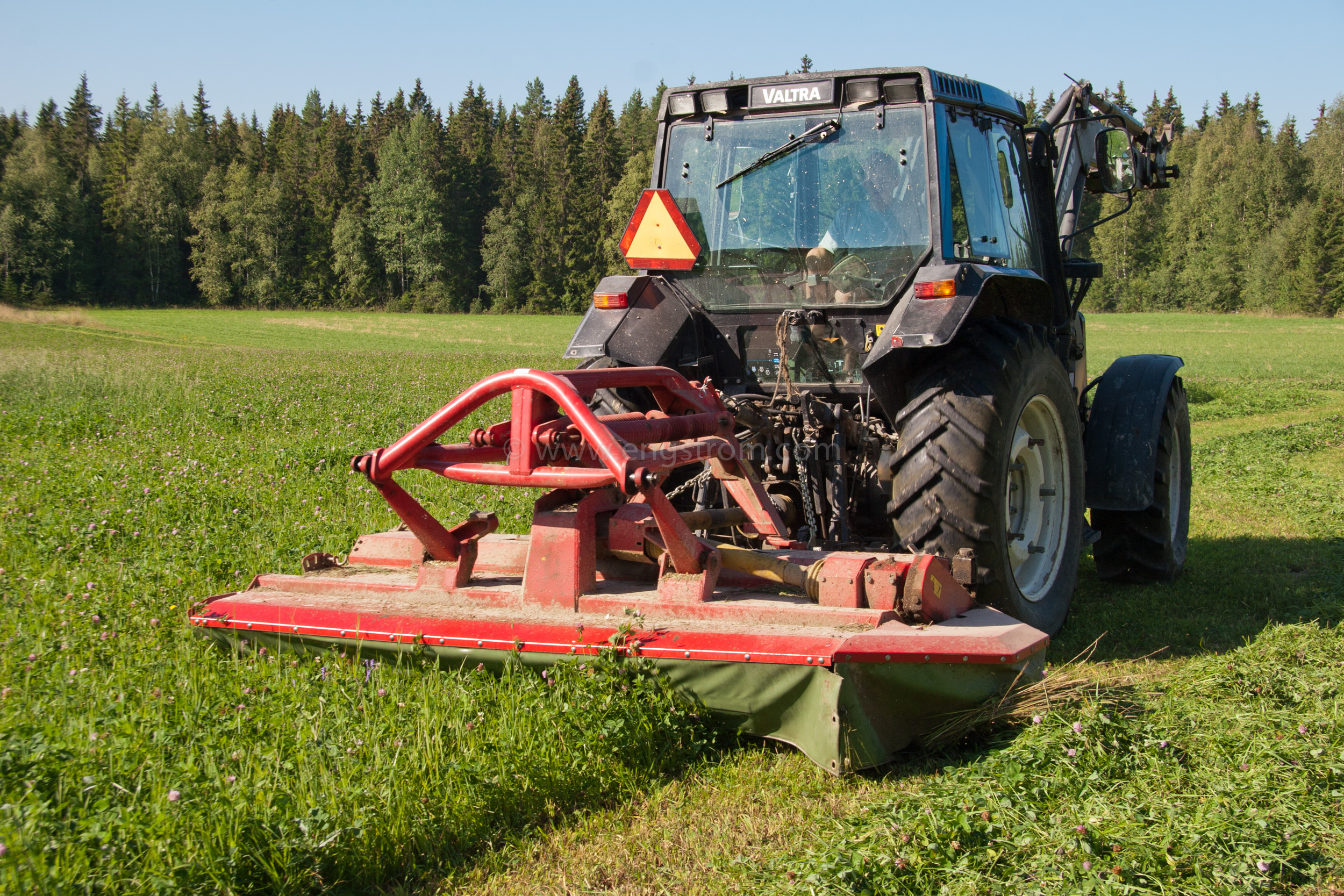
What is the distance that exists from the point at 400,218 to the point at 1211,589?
65.1 meters

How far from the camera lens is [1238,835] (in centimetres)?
262

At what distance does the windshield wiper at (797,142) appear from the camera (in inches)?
186

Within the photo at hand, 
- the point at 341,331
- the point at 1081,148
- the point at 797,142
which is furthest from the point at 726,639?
the point at 341,331

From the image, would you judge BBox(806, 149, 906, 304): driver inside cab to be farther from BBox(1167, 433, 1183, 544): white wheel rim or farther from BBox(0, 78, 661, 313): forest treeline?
BBox(0, 78, 661, 313): forest treeline

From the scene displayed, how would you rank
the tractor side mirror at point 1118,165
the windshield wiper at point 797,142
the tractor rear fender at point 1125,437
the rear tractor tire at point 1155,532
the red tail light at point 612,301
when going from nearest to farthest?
the windshield wiper at point 797,142 → the red tail light at point 612,301 → the tractor rear fender at point 1125,437 → the rear tractor tire at point 1155,532 → the tractor side mirror at point 1118,165

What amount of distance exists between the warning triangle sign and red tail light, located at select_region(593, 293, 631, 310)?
0.17 m

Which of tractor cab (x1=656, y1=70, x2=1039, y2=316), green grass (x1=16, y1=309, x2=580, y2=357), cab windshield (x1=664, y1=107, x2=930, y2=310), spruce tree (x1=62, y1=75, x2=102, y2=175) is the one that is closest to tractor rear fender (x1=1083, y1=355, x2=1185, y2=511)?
tractor cab (x1=656, y1=70, x2=1039, y2=316)

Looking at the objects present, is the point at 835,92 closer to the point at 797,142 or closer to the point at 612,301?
the point at 797,142

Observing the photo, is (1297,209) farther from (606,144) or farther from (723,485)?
(723,485)

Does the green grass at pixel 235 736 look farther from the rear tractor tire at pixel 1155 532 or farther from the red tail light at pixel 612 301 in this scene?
the rear tractor tire at pixel 1155 532

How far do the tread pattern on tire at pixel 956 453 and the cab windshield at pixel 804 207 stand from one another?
586 mm

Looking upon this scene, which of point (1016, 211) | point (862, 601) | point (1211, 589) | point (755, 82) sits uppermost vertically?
point (755, 82)

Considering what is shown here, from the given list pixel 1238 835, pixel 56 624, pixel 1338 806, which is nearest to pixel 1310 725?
pixel 1338 806

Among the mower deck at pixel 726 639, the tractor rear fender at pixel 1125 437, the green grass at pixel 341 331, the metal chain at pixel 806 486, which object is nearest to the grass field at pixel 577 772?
the mower deck at pixel 726 639
